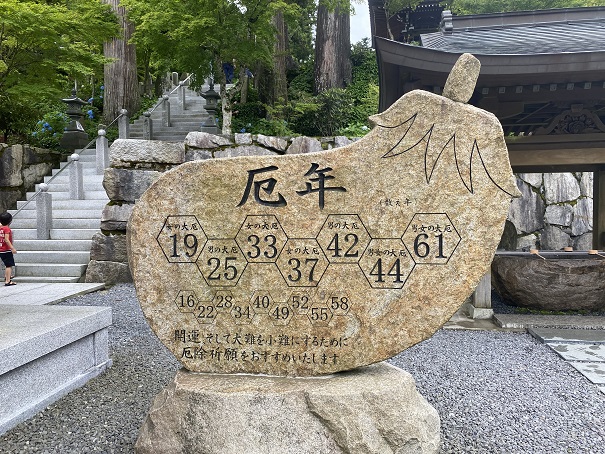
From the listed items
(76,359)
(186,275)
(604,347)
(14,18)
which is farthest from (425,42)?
(14,18)

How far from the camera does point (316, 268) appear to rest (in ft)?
8.27

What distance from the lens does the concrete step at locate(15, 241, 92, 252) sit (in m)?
7.92

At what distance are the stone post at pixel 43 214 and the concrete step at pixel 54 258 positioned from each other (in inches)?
18.0

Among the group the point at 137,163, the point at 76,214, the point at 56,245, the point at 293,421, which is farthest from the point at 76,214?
the point at 293,421

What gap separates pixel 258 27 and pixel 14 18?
4.40 metres

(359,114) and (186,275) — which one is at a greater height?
(359,114)

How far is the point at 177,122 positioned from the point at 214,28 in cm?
502

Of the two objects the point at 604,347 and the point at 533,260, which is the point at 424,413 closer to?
the point at 604,347

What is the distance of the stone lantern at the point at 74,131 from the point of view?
1090 centimetres

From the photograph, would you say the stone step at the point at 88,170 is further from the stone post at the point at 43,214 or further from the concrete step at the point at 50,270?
the concrete step at the point at 50,270

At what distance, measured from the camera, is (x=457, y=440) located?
273 centimetres

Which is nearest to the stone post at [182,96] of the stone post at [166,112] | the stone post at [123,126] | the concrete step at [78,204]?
the stone post at [166,112]

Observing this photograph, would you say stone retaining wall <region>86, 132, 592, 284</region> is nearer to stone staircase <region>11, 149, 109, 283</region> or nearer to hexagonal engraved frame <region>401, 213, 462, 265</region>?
stone staircase <region>11, 149, 109, 283</region>

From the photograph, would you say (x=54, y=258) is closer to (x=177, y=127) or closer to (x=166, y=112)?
(x=177, y=127)
